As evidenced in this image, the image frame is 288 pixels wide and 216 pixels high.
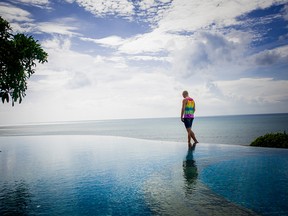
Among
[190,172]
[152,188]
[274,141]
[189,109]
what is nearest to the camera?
[152,188]

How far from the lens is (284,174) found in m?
7.35

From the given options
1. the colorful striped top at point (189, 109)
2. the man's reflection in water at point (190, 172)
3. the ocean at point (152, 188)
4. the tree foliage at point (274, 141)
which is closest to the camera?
the ocean at point (152, 188)

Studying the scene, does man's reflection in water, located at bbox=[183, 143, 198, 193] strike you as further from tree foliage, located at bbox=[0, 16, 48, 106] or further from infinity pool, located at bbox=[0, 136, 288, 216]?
tree foliage, located at bbox=[0, 16, 48, 106]

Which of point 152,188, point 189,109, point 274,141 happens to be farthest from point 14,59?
point 274,141

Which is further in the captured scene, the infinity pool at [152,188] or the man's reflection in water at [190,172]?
the man's reflection in water at [190,172]

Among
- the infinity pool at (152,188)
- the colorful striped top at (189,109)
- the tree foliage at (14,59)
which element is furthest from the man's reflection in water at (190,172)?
the tree foliage at (14,59)

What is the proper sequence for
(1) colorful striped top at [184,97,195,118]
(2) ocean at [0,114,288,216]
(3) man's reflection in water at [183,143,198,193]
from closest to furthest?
(2) ocean at [0,114,288,216] → (3) man's reflection in water at [183,143,198,193] → (1) colorful striped top at [184,97,195,118]

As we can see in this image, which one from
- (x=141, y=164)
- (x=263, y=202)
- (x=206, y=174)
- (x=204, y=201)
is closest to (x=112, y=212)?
(x=204, y=201)

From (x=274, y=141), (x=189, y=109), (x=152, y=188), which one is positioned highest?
(x=189, y=109)

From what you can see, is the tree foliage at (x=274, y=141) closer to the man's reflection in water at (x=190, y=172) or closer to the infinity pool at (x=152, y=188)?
the infinity pool at (x=152, y=188)

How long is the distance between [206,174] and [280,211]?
10.9ft

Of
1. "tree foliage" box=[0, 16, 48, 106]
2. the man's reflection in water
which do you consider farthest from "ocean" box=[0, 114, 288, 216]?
"tree foliage" box=[0, 16, 48, 106]

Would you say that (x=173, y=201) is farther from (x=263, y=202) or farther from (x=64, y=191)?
(x=64, y=191)

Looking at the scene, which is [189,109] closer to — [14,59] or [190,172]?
[190,172]
